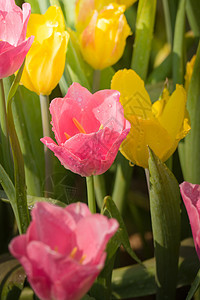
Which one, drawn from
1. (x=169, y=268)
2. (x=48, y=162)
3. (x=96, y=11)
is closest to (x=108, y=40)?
(x=96, y=11)

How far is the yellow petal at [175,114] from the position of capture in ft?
1.74

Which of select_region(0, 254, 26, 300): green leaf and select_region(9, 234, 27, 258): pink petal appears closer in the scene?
select_region(9, 234, 27, 258): pink petal

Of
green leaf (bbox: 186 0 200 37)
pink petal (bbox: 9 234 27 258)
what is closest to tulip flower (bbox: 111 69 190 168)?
pink petal (bbox: 9 234 27 258)

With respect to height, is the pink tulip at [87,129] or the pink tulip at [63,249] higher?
the pink tulip at [87,129]

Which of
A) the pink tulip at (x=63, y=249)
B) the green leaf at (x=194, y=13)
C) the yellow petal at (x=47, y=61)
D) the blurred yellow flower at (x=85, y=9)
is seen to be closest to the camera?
the pink tulip at (x=63, y=249)

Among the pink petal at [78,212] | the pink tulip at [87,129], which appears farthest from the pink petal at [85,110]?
the pink petal at [78,212]

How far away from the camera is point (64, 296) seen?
0.33 m

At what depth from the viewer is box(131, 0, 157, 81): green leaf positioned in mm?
672

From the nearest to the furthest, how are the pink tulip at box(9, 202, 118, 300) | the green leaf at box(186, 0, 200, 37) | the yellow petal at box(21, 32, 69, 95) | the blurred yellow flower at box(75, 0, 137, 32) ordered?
1. the pink tulip at box(9, 202, 118, 300)
2. the yellow petal at box(21, 32, 69, 95)
3. the blurred yellow flower at box(75, 0, 137, 32)
4. the green leaf at box(186, 0, 200, 37)

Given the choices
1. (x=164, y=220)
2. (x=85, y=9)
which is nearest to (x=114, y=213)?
(x=164, y=220)

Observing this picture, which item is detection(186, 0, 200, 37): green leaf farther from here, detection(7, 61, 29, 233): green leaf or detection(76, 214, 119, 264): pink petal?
detection(76, 214, 119, 264): pink petal

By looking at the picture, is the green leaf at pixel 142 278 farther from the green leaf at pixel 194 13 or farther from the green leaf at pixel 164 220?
the green leaf at pixel 194 13

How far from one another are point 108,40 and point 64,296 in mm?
364

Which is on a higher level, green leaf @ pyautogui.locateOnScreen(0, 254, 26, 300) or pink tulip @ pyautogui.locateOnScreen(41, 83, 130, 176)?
pink tulip @ pyautogui.locateOnScreen(41, 83, 130, 176)
